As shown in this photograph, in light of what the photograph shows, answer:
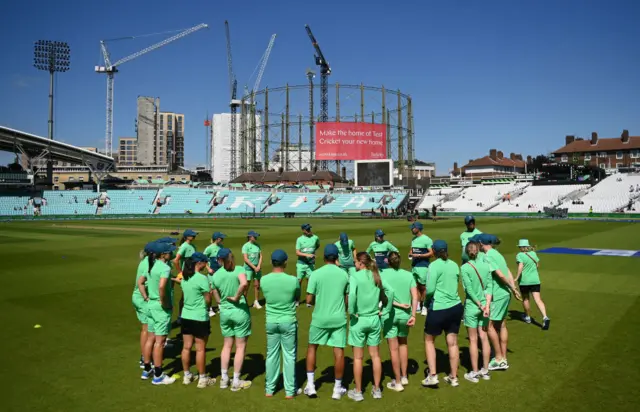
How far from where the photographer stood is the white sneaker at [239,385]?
6.76 metres

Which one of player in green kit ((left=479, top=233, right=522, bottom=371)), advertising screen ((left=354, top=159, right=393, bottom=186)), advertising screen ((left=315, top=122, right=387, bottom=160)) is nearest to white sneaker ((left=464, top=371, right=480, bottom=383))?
player in green kit ((left=479, top=233, right=522, bottom=371))

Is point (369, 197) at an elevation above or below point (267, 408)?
above

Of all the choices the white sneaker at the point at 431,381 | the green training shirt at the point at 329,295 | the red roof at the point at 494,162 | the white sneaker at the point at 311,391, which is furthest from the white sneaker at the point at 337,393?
the red roof at the point at 494,162

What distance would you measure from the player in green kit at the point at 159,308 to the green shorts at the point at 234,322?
1069 mm

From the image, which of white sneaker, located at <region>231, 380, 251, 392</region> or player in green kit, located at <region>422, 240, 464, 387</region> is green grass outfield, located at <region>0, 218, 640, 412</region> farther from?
player in green kit, located at <region>422, 240, 464, 387</region>

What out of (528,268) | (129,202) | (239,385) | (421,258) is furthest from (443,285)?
(129,202)

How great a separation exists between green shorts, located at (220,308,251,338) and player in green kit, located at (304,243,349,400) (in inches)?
43.0

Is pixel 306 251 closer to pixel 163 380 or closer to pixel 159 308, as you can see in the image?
pixel 159 308

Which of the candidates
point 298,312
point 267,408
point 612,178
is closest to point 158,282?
point 267,408

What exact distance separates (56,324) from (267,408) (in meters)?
6.98

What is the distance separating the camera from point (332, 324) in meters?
6.38

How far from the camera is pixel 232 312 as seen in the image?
6.70m

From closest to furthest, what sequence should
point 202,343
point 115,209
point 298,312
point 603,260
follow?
point 202,343 → point 298,312 → point 603,260 → point 115,209

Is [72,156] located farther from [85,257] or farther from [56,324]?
Result: [56,324]
